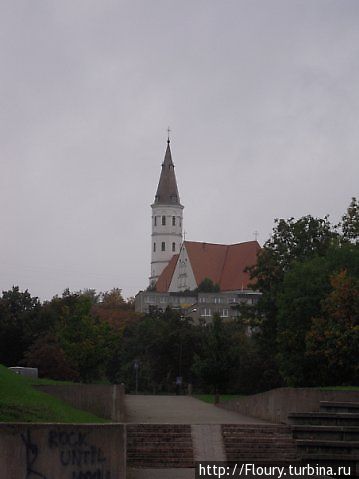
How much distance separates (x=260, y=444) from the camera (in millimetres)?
19828

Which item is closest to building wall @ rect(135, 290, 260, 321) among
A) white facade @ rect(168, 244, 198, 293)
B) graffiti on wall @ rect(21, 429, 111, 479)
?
white facade @ rect(168, 244, 198, 293)

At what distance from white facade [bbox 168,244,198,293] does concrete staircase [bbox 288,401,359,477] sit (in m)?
119

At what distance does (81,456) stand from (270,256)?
1659 inches

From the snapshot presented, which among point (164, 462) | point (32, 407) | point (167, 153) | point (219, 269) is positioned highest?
point (167, 153)

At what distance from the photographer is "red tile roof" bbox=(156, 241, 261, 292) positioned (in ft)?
445

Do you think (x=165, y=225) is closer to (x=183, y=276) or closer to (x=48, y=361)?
(x=183, y=276)

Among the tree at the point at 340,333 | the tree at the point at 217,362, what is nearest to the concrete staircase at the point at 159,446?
the tree at the point at 340,333

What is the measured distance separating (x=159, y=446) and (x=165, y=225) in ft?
488

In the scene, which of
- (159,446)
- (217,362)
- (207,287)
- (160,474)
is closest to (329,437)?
(159,446)

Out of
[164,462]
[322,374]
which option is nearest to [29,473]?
[164,462]

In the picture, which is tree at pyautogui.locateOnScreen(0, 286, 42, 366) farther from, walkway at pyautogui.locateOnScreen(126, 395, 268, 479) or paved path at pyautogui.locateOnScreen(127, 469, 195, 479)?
paved path at pyautogui.locateOnScreen(127, 469, 195, 479)

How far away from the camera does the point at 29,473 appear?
10.9 meters

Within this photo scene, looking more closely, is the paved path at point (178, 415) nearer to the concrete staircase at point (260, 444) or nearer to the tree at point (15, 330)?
the concrete staircase at point (260, 444)

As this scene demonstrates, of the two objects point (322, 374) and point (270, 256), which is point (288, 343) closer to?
point (322, 374)
